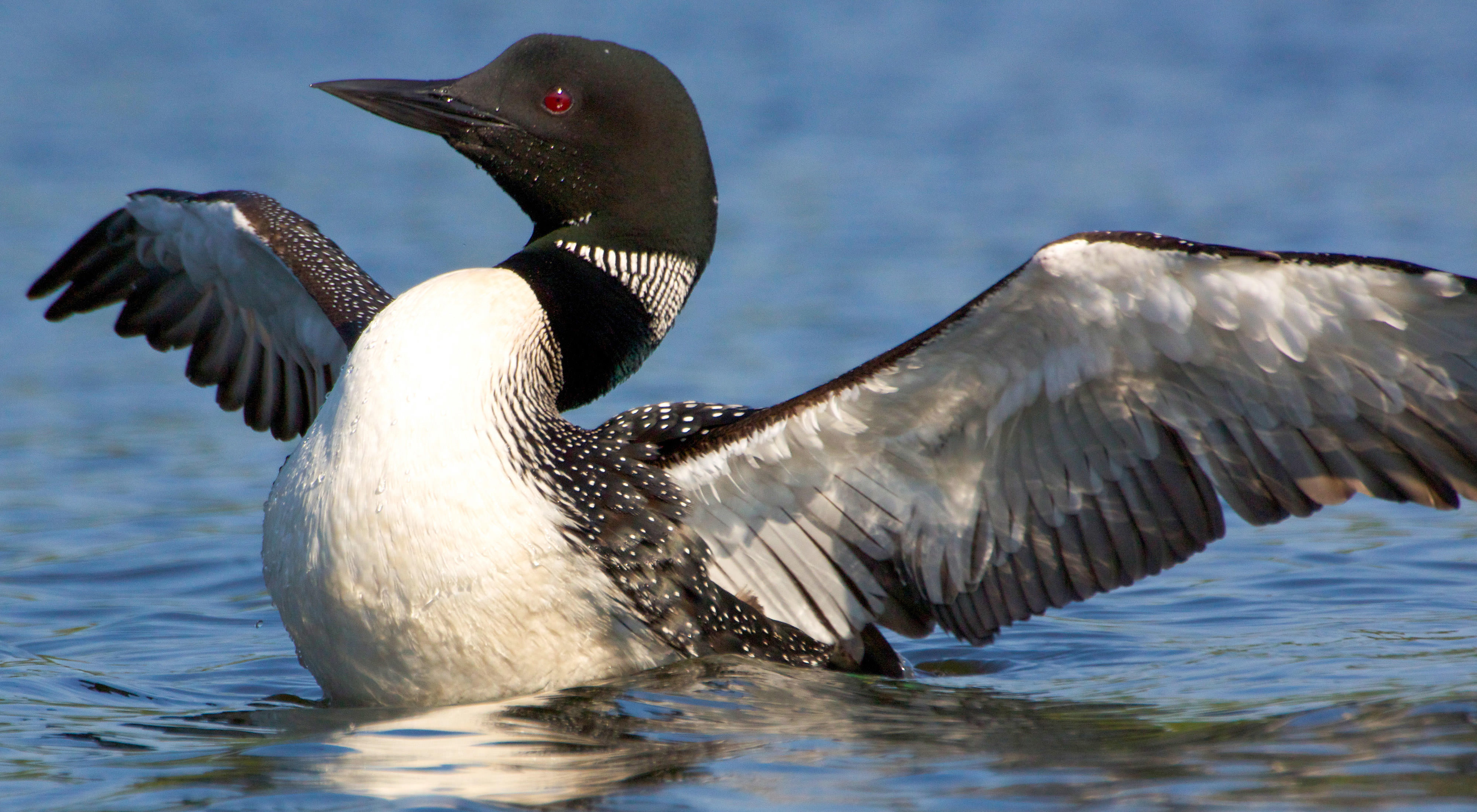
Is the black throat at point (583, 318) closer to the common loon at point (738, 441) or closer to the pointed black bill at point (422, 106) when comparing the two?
the common loon at point (738, 441)

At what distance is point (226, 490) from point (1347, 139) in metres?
9.46

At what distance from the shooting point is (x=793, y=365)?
8.10 meters

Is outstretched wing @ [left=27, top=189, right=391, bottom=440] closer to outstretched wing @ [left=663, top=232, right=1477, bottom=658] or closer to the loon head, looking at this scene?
the loon head

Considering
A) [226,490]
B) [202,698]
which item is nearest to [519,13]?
[226,490]

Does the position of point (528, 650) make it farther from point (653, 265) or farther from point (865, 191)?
point (865, 191)

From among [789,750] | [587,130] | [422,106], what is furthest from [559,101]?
[789,750]

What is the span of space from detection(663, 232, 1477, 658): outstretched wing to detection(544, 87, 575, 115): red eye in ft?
3.51

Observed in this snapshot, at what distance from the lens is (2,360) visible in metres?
8.31

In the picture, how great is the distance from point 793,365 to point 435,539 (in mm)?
4445

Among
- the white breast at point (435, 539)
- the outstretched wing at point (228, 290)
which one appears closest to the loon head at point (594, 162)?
the white breast at point (435, 539)

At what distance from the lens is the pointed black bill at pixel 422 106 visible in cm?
453

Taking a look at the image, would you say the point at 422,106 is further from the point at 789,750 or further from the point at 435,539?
the point at 789,750

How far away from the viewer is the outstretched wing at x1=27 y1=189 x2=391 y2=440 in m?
5.14

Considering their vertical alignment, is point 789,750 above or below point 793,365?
below
